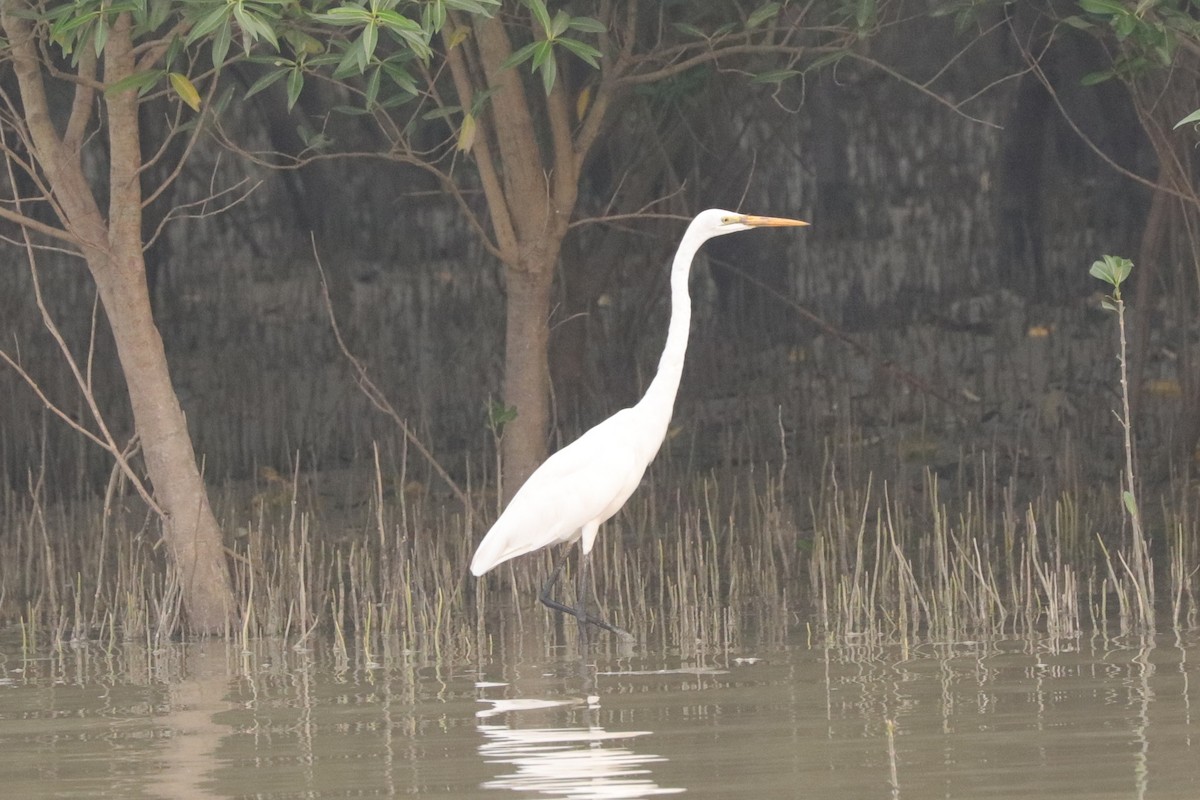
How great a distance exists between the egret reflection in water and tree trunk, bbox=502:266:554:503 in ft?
9.36

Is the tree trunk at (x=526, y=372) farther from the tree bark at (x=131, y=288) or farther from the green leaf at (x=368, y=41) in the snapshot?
the green leaf at (x=368, y=41)

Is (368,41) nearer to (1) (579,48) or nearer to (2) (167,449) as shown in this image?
(1) (579,48)

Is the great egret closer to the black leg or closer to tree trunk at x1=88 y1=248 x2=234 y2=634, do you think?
the black leg

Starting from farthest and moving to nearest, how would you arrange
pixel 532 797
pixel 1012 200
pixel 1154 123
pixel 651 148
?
pixel 1012 200 < pixel 651 148 < pixel 1154 123 < pixel 532 797

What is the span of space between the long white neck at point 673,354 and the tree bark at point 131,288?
1544mm

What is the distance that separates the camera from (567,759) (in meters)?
4.16

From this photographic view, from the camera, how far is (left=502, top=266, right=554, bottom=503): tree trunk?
7.54 metres

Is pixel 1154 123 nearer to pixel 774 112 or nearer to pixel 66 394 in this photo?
pixel 774 112

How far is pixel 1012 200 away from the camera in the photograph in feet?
48.9

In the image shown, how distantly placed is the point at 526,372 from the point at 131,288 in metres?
1.62

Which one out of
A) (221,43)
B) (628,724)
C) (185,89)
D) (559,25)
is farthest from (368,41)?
(628,724)

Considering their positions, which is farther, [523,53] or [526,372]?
[526,372]

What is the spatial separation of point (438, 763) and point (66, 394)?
7.53m

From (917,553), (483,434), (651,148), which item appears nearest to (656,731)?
(917,553)
